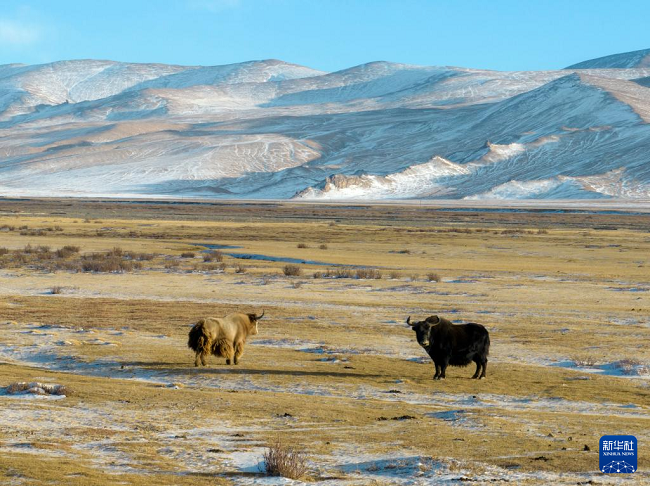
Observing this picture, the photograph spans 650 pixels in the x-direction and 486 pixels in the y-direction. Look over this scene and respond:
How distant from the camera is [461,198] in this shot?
184 m

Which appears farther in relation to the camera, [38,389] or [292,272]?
[292,272]

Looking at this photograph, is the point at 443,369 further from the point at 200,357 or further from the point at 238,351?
the point at 200,357

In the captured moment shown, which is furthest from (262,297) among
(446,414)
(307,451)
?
(307,451)

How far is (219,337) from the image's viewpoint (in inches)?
633

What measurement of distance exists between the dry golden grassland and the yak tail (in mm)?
366

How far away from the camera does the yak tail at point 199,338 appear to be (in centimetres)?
1577

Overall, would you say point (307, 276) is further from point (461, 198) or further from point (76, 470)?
point (461, 198)

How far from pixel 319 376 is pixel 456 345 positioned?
2.14 meters

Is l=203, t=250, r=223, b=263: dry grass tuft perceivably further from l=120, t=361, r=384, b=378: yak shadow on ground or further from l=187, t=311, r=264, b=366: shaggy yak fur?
l=120, t=361, r=384, b=378: yak shadow on ground

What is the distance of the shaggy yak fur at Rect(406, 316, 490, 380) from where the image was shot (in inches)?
603

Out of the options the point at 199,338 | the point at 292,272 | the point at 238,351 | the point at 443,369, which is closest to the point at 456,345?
the point at 443,369

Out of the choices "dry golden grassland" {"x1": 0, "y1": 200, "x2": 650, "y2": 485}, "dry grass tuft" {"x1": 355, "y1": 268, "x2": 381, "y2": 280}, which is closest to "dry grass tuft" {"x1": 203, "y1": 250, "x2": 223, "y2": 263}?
"dry golden grassland" {"x1": 0, "y1": 200, "x2": 650, "y2": 485}

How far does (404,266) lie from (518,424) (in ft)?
92.2

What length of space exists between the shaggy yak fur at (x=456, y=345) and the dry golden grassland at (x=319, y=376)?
0.30m
